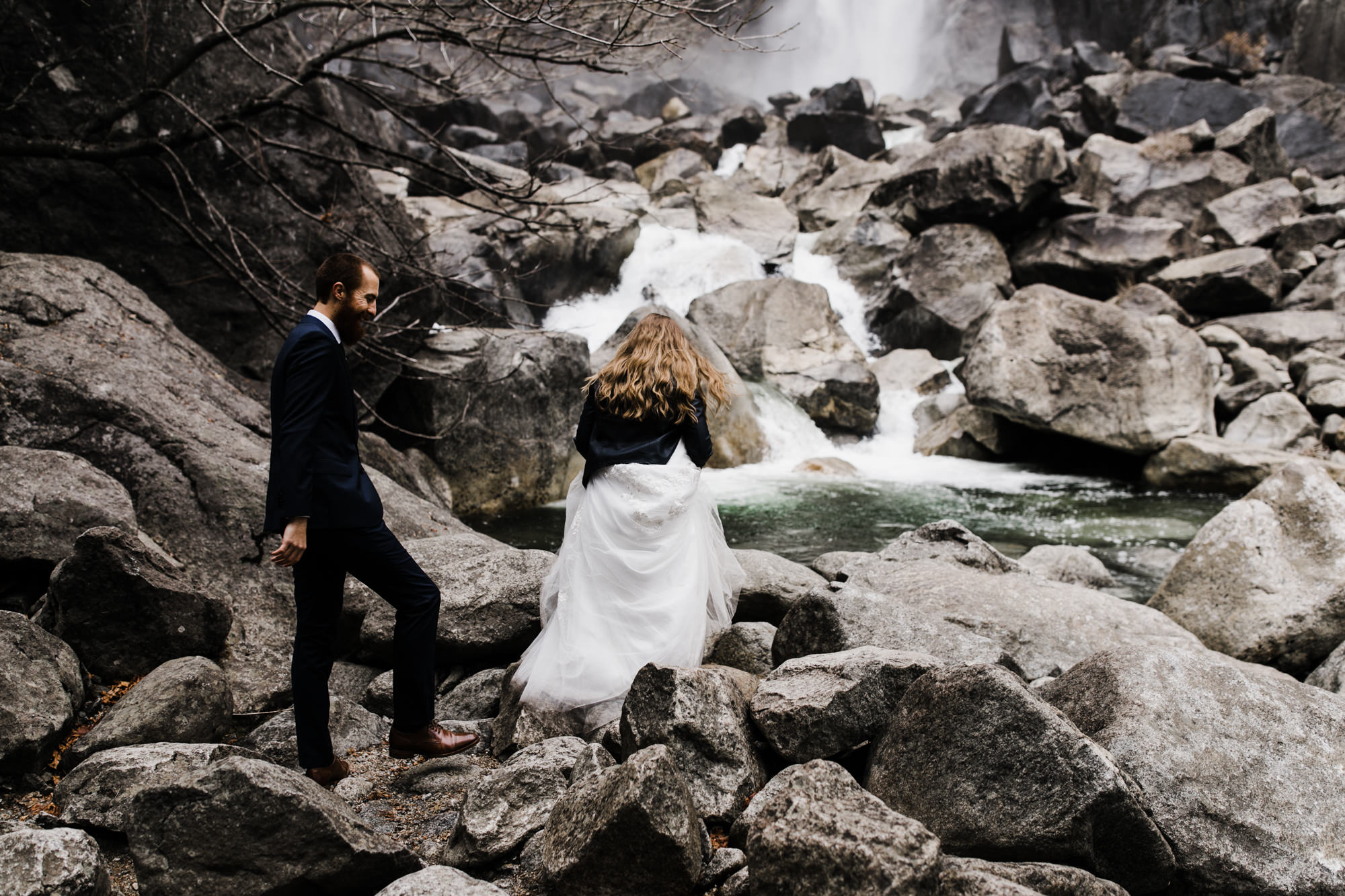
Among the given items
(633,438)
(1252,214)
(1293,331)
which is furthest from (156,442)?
(1252,214)

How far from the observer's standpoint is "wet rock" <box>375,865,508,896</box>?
2049mm

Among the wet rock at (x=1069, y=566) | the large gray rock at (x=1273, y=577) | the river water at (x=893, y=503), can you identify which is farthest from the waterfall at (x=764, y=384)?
the large gray rock at (x=1273, y=577)

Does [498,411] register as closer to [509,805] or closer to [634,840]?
[509,805]

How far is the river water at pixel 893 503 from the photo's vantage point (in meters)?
8.94

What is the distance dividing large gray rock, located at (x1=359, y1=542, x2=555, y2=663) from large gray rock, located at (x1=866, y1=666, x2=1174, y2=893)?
213 cm

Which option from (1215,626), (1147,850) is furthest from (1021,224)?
(1147,850)

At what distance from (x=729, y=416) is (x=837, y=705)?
10199 mm

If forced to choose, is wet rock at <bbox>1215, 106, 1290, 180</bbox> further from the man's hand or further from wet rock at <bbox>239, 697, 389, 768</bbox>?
the man's hand

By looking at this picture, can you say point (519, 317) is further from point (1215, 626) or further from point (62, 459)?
point (1215, 626)

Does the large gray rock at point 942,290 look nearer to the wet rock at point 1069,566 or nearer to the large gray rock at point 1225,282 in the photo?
the large gray rock at point 1225,282

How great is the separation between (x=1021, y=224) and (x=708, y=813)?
2070cm

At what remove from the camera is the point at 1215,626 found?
5039 millimetres

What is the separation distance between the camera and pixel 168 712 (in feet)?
9.98

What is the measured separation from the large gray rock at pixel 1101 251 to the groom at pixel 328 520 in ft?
64.0
